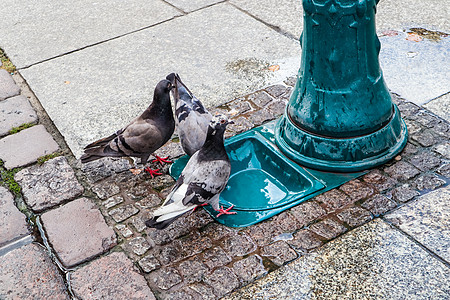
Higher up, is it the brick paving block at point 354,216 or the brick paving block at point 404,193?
the brick paving block at point 404,193

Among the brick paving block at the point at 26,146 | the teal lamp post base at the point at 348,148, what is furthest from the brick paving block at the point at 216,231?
the brick paving block at the point at 26,146

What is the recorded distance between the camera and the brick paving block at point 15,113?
15.3ft

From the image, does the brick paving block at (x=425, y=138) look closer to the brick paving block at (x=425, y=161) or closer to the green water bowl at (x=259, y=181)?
the brick paving block at (x=425, y=161)

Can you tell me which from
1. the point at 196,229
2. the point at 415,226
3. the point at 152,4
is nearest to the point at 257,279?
the point at 196,229

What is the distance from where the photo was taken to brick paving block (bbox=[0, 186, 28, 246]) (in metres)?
3.54

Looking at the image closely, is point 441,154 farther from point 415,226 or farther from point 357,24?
point 357,24

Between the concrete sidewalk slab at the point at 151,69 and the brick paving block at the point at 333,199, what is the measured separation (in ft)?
5.38

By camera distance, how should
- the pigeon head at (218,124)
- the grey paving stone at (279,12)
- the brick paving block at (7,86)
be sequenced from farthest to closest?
the grey paving stone at (279,12) → the brick paving block at (7,86) → the pigeon head at (218,124)

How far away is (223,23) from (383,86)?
9.45ft

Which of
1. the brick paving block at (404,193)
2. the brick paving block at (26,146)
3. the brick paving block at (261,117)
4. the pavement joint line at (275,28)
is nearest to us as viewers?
the brick paving block at (404,193)

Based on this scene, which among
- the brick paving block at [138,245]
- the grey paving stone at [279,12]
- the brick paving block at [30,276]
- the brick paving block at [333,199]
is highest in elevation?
the grey paving stone at [279,12]

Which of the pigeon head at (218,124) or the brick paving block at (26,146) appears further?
the brick paving block at (26,146)

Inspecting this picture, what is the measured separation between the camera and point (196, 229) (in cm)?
344

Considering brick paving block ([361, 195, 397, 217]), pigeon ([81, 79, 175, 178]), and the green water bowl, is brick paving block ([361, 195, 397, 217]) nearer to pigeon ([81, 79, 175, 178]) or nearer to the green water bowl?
the green water bowl
